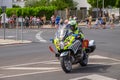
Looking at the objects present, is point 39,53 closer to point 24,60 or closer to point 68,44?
point 24,60

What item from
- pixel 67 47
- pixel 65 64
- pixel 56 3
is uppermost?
pixel 56 3

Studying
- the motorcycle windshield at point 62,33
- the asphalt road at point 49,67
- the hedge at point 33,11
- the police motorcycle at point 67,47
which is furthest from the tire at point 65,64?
the hedge at point 33,11

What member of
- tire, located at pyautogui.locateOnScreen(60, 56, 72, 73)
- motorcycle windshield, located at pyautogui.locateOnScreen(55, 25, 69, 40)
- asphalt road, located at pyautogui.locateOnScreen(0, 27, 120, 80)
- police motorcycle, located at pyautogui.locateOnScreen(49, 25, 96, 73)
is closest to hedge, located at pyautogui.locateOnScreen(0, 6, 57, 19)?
asphalt road, located at pyautogui.locateOnScreen(0, 27, 120, 80)

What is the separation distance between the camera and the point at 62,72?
1254 centimetres

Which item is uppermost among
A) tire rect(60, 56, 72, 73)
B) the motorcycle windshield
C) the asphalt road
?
the motorcycle windshield

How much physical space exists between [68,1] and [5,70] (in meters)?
55.8

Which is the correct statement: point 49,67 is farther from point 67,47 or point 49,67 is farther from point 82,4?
point 82,4

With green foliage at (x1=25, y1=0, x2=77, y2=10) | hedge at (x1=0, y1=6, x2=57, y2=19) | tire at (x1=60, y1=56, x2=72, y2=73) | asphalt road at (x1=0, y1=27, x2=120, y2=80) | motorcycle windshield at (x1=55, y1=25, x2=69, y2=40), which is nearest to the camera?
asphalt road at (x1=0, y1=27, x2=120, y2=80)

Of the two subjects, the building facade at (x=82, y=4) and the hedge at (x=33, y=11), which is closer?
the hedge at (x=33, y=11)

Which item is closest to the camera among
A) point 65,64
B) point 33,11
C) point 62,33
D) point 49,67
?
point 65,64

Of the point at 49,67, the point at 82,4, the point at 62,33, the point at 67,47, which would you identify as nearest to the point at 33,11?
the point at 82,4

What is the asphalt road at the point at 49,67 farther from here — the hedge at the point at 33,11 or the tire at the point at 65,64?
the hedge at the point at 33,11

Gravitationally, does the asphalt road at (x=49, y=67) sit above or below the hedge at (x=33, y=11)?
below

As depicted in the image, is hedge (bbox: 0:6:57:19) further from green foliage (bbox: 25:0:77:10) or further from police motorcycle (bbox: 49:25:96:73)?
police motorcycle (bbox: 49:25:96:73)
